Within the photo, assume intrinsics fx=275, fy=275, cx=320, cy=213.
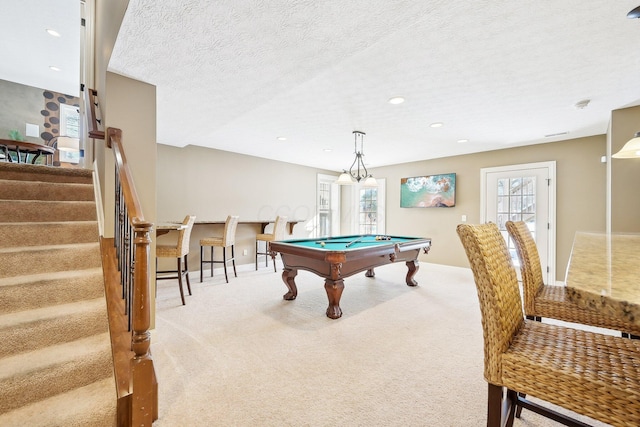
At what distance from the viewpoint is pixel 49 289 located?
1728 mm

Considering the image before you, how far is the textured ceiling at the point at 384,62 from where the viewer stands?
5.57ft

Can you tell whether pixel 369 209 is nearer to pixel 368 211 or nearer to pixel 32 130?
pixel 368 211

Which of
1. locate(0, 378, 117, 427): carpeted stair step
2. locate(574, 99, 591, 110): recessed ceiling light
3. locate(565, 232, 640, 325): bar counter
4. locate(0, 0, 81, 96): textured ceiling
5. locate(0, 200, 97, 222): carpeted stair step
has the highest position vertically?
locate(0, 0, 81, 96): textured ceiling

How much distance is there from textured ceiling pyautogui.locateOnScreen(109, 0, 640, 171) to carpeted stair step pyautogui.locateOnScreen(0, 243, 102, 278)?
60.4 inches

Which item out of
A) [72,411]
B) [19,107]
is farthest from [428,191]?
[19,107]

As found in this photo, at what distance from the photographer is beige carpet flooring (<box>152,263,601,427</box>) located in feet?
5.09

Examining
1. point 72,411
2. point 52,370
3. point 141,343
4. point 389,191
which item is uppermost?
point 389,191

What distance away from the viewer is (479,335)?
256cm

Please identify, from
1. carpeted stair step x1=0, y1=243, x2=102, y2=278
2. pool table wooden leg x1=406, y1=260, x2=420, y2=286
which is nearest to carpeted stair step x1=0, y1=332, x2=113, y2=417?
carpeted stair step x1=0, y1=243, x2=102, y2=278

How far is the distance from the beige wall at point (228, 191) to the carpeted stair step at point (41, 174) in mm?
1998

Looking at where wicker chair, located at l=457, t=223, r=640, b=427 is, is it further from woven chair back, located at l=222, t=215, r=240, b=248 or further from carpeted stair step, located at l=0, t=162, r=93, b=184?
woven chair back, located at l=222, t=215, r=240, b=248

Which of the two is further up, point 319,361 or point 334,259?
point 334,259

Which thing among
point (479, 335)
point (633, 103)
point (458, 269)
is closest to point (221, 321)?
point (479, 335)

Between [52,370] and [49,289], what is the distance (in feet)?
1.99
